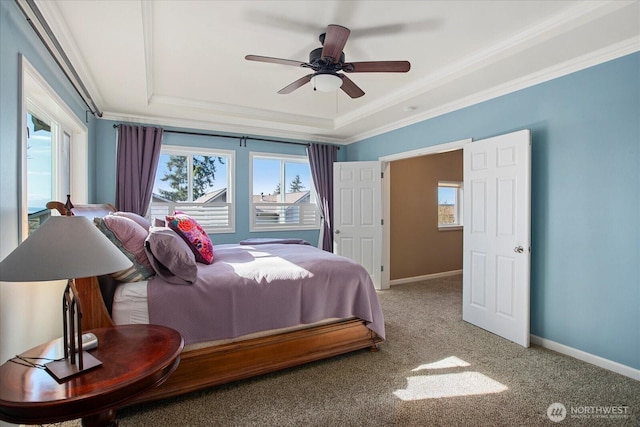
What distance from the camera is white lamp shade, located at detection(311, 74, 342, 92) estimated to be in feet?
8.46

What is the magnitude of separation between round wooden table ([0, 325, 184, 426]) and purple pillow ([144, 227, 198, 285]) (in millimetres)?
601

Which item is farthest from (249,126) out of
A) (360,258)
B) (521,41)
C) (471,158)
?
(521,41)

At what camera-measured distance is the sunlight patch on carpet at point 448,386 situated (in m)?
2.16

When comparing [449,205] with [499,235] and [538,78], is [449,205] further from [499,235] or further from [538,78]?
[538,78]

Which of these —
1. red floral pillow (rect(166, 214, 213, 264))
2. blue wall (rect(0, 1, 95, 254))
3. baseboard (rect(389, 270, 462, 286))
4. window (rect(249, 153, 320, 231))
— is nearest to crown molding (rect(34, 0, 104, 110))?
blue wall (rect(0, 1, 95, 254))

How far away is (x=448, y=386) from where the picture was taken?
2258mm

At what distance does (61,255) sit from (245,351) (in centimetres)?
142

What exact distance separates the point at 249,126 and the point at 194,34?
237 centimetres

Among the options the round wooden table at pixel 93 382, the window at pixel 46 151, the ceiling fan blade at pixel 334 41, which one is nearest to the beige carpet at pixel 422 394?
the round wooden table at pixel 93 382

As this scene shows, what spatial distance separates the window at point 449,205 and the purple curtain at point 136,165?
4669 mm

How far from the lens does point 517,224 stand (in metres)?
3.01

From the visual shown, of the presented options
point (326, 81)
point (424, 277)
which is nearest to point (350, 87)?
point (326, 81)

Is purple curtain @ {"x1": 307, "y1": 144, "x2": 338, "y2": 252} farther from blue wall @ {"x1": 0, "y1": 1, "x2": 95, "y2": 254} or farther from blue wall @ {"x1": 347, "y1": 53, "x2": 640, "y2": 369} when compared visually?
blue wall @ {"x1": 0, "y1": 1, "x2": 95, "y2": 254}

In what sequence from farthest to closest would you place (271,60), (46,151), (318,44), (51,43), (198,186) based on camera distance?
1. (198,186)
2. (46,151)
3. (318,44)
4. (271,60)
5. (51,43)
